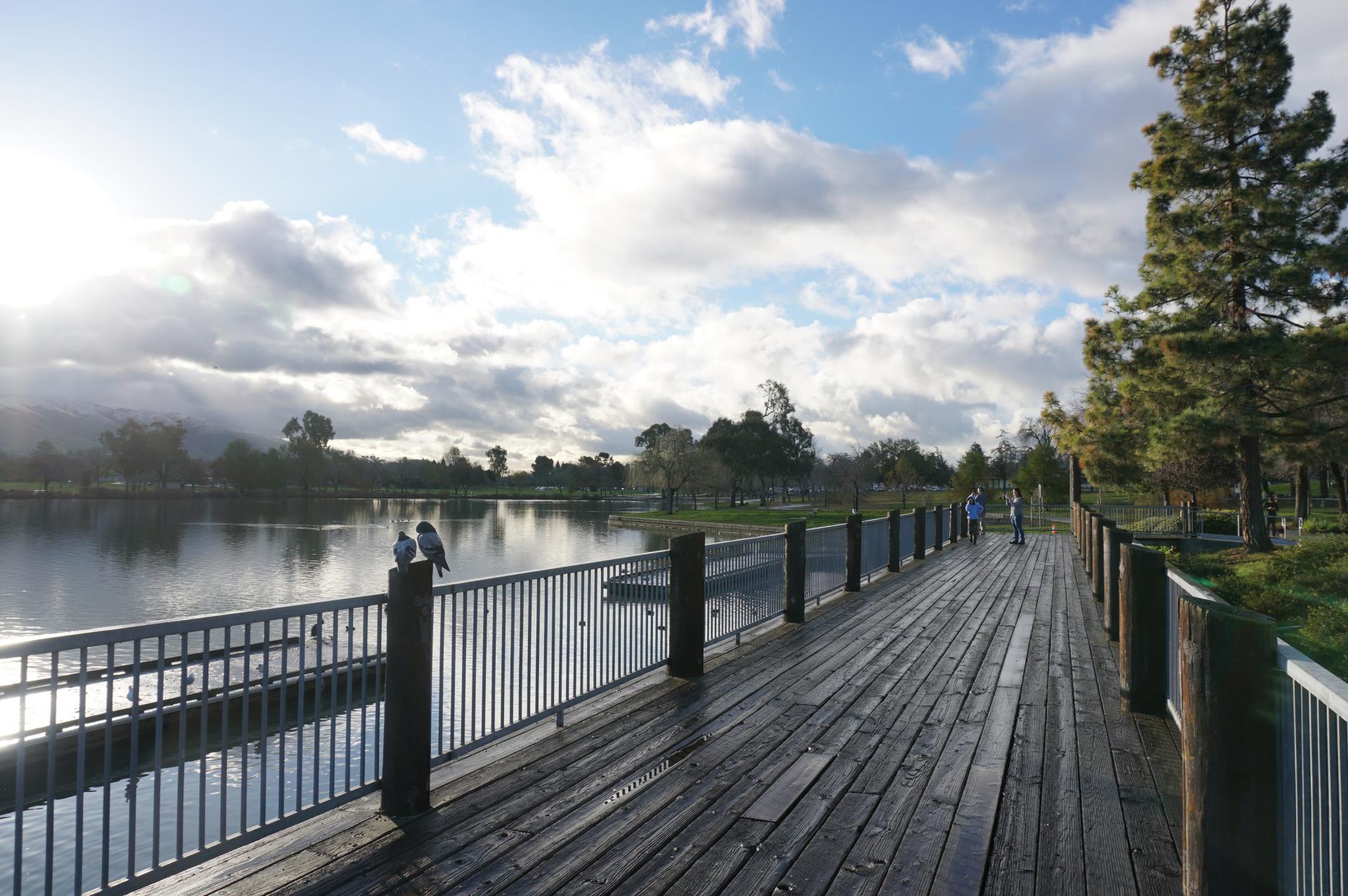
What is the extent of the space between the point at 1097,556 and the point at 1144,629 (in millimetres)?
8190

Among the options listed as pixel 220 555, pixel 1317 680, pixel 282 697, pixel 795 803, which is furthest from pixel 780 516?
pixel 1317 680

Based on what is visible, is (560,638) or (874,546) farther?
(874,546)

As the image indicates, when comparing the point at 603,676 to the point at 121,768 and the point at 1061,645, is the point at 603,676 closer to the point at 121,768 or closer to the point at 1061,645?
the point at 1061,645

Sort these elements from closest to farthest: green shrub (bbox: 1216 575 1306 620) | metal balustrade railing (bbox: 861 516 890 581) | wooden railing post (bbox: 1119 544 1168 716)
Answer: wooden railing post (bbox: 1119 544 1168 716) → metal balustrade railing (bbox: 861 516 890 581) → green shrub (bbox: 1216 575 1306 620)

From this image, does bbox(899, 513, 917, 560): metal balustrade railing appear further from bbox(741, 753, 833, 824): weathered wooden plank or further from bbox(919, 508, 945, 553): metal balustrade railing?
bbox(741, 753, 833, 824): weathered wooden plank

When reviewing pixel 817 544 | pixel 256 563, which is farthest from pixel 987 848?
pixel 256 563

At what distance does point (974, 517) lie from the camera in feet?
75.3

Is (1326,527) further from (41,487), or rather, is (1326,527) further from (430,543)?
(41,487)

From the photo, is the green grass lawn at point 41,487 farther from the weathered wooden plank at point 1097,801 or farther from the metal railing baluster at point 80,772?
the weathered wooden plank at point 1097,801

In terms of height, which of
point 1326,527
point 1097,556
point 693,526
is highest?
point 1097,556

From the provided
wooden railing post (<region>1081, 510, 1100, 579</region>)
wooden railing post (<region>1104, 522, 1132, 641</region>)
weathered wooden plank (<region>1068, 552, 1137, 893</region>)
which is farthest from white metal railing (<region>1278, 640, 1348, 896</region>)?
wooden railing post (<region>1081, 510, 1100, 579</region>)

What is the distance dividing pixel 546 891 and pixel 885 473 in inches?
3630

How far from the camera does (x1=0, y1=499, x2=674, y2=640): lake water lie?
81.9 feet

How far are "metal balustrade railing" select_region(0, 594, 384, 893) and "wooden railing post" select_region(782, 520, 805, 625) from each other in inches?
181
